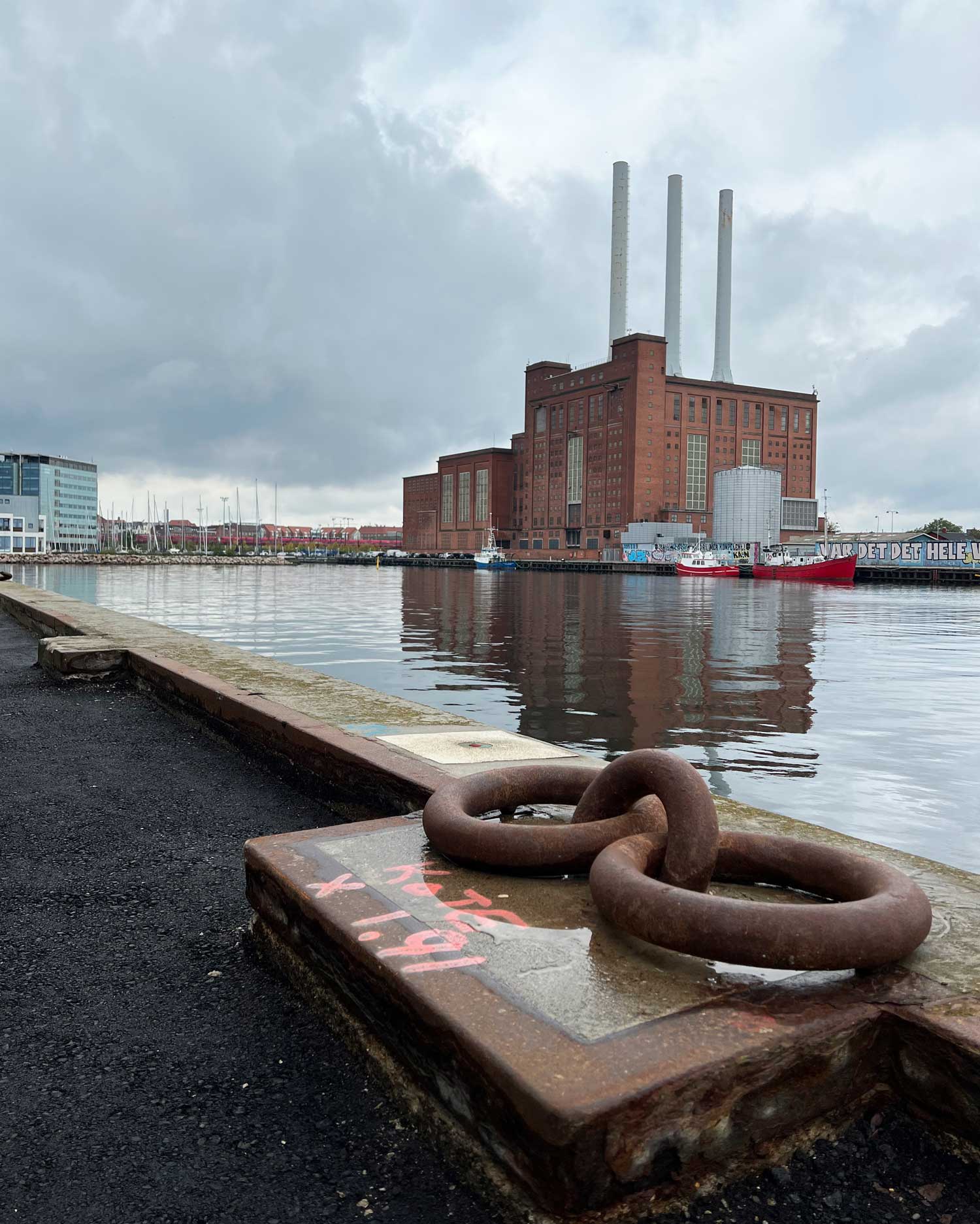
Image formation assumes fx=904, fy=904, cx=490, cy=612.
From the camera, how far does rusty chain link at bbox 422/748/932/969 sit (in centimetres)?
241

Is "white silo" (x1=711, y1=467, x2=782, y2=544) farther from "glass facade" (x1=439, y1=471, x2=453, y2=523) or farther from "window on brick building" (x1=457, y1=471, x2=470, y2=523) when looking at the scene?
"glass facade" (x1=439, y1=471, x2=453, y2=523)

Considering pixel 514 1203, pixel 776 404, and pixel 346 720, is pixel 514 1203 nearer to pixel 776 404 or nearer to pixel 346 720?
pixel 346 720

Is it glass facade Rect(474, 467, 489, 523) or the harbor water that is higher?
glass facade Rect(474, 467, 489, 523)

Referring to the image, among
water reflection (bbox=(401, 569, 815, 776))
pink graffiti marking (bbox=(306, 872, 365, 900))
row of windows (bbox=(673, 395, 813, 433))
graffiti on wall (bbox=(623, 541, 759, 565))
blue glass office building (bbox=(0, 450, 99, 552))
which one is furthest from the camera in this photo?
blue glass office building (bbox=(0, 450, 99, 552))

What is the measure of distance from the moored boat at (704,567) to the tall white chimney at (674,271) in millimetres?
53250

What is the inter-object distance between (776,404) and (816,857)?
166 metres

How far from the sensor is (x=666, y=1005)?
2.29 meters

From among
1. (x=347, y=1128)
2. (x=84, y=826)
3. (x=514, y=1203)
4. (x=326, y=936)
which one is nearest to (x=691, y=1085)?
(x=514, y=1203)

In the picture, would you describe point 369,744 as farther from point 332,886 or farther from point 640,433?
point 640,433

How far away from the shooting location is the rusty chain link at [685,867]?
2414 mm

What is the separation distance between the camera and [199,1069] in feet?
8.65

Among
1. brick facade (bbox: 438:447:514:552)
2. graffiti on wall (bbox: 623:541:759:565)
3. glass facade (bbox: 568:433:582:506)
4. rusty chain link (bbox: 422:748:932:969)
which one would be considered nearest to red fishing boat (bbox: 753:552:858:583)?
graffiti on wall (bbox: 623:541:759:565)

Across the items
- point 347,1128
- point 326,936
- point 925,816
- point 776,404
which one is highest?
point 776,404

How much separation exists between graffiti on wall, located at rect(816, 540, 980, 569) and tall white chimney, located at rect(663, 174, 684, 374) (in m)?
59.8
